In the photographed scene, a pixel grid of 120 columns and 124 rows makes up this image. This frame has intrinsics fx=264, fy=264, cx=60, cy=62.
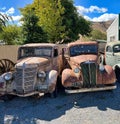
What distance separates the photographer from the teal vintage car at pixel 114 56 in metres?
12.5

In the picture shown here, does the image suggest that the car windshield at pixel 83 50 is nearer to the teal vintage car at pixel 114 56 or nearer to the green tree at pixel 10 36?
the teal vintage car at pixel 114 56

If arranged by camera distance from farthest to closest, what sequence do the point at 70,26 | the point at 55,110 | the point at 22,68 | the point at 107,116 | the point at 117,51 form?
the point at 70,26, the point at 117,51, the point at 22,68, the point at 55,110, the point at 107,116

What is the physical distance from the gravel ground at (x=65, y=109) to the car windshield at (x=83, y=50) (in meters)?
2.07

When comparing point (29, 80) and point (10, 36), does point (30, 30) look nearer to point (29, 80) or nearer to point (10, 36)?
point (10, 36)

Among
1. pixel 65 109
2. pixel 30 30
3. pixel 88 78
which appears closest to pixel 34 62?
pixel 88 78

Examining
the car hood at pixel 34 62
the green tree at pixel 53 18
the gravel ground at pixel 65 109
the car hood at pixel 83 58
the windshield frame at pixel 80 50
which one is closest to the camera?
the gravel ground at pixel 65 109

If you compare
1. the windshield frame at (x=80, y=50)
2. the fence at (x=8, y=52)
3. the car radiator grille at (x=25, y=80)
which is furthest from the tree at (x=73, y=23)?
the car radiator grille at (x=25, y=80)

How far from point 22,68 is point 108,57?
19.2ft

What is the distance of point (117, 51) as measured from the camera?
526 inches

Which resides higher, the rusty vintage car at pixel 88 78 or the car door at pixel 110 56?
the car door at pixel 110 56

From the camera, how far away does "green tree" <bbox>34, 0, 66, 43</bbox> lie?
32.9 meters

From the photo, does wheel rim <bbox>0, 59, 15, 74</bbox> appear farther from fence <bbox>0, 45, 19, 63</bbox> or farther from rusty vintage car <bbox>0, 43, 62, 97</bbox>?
rusty vintage car <bbox>0, 43, 62, 97</bbox>

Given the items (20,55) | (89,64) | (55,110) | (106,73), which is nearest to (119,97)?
(106,73)

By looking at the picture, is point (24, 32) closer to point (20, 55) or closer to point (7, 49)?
point (7, 49)
